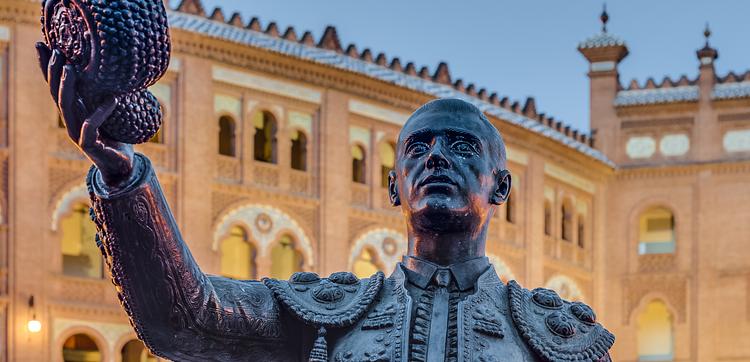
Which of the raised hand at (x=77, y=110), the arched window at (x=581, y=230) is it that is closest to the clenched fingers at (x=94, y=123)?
the raised hand at (x=77, y=110)

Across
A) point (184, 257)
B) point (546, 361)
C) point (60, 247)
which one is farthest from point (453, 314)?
point (60, 247)

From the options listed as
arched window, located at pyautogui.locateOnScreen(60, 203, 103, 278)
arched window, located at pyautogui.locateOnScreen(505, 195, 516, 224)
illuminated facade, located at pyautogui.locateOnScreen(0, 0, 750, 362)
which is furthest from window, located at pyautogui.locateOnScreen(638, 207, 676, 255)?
arched window, located at pyautogui.locateOnScreen(60, 203, 103, 278)

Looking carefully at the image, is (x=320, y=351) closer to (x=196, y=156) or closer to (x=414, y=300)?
(x=414, y=300)

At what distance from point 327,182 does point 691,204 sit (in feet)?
32.3

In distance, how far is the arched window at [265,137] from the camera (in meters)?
28.9

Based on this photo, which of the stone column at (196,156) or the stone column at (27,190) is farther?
the stone column at (196,156)

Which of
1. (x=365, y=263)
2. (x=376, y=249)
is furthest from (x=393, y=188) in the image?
(x=365, y=263)

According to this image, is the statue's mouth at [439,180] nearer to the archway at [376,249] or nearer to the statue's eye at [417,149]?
the statue's eye at [417,149]

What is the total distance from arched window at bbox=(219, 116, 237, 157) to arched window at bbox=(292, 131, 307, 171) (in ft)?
4.37

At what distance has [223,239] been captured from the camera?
27.7 metres

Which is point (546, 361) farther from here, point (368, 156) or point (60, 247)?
point (368, 156)

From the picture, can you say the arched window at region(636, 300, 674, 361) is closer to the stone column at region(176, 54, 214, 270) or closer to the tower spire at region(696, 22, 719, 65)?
the tower spire at region(696, 22, 719, 65)

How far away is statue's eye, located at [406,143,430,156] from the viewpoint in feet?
11.4

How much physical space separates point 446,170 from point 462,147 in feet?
0.30
